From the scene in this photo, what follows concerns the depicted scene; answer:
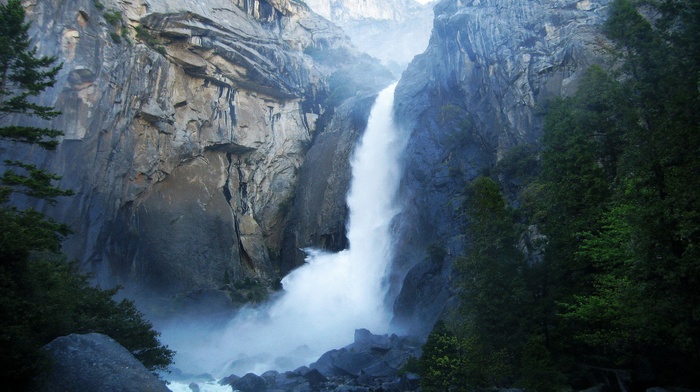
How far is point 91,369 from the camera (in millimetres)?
12117

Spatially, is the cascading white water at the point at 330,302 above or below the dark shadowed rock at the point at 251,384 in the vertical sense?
above

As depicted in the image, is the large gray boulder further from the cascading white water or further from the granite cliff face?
the granite cliff face

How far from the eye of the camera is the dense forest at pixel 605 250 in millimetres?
12344

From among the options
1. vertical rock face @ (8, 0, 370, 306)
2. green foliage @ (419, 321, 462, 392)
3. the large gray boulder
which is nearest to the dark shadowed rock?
green foliage @ (419, 321, 462, 392)

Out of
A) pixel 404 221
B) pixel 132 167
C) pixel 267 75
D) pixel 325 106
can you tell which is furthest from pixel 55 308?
pixel 325 106

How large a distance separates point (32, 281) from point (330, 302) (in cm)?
2648

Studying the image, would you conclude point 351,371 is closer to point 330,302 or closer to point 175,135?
point 330,302

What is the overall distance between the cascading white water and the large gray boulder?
59.9 ft

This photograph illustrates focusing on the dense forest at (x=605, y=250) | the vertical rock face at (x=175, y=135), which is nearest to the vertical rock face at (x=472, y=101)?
the dense forest at (x=605, y=250)

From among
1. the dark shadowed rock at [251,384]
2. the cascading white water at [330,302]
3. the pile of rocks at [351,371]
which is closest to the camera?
the pile of rocks at [351,371]

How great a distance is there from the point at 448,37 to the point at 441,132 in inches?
358

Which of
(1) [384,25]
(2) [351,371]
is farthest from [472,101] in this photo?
(1) [384,25]

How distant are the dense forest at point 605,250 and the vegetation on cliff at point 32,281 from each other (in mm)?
11311

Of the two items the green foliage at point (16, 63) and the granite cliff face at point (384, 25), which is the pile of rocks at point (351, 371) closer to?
the green foliage at point (16, 63)
